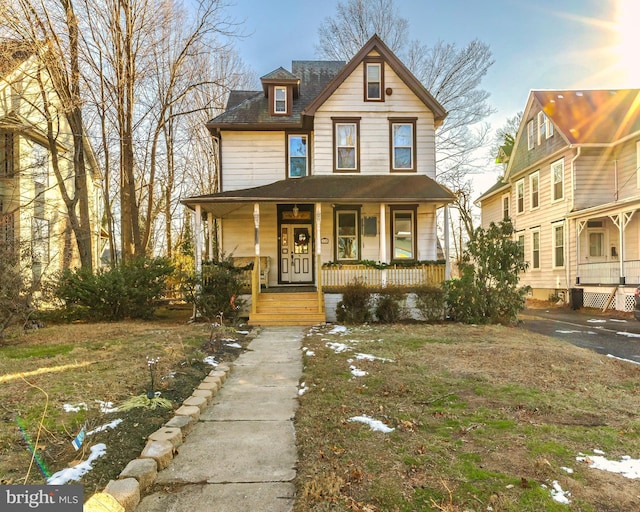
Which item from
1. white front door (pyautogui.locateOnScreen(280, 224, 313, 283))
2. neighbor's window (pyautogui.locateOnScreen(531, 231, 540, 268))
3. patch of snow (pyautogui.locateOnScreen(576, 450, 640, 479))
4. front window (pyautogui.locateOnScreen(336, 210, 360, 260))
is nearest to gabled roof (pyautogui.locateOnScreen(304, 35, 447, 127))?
front window (pyautogui.locateOnScreen(336, 210, 360, 260))

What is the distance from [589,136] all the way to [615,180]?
2.02 m

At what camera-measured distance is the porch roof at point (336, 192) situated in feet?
39.8

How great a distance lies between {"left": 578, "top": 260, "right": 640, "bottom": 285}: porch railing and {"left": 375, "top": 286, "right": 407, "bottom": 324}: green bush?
349 inches

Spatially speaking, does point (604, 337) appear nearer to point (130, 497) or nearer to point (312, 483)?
point (312, 483)

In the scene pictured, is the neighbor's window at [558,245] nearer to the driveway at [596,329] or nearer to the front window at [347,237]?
the driveway at [596,329]

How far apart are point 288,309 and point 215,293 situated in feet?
6.84

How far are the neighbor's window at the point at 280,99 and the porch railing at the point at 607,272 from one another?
1304cm

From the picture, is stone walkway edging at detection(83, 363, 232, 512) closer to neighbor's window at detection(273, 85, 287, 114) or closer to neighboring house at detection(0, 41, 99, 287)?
neighboring house at detection(0, 41, 99, 287)

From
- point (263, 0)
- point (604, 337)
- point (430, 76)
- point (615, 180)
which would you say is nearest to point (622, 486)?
point (604, 337)

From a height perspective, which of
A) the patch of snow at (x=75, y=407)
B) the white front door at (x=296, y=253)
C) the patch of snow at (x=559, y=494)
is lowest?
the patch of snow at (x=559, y=494)

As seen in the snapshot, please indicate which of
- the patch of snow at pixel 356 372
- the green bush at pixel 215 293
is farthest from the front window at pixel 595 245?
the patch of snow at pixel 356 372

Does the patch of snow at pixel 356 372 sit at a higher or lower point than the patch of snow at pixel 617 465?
higher

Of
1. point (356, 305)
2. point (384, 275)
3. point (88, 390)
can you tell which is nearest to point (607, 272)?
point (384, 275)

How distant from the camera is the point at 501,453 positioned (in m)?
3.18
